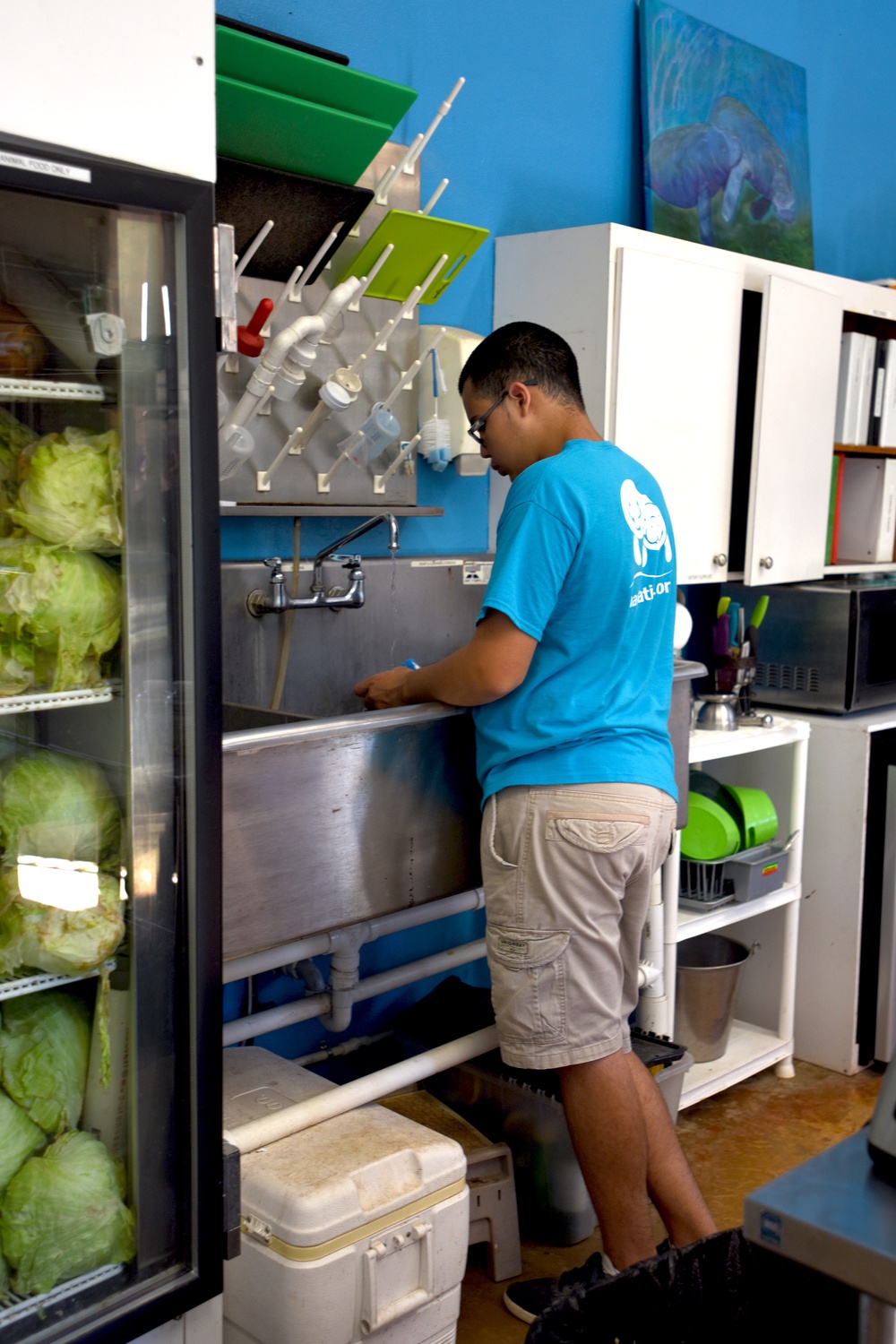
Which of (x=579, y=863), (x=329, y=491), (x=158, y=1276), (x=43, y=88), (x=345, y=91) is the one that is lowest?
(x=158, y=1276)

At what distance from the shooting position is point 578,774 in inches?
79.4

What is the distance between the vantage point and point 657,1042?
2.63 m

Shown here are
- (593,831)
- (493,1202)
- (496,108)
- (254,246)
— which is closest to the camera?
(593,831)

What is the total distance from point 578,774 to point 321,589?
2.50 ft

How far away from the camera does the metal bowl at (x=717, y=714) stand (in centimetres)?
324

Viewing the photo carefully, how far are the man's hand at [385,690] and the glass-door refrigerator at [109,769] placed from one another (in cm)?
62

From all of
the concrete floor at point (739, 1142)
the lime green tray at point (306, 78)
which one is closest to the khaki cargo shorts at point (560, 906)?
the concrete floor at point (739, 1142)

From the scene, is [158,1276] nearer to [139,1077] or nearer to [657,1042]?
[139,1077]

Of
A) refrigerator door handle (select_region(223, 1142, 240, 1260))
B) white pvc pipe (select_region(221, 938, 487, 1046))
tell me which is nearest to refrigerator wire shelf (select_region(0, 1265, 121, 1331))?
refrigerator door handle (select_region(223, 1142, 240, 1260))

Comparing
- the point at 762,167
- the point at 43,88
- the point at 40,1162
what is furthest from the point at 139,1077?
the point at 762,167

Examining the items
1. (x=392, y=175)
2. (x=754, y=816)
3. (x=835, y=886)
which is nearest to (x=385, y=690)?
(x=392, y=175)

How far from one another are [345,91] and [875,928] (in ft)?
8.56

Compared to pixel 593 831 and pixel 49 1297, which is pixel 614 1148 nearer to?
pixel 593 831

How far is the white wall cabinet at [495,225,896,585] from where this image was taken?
281cm
